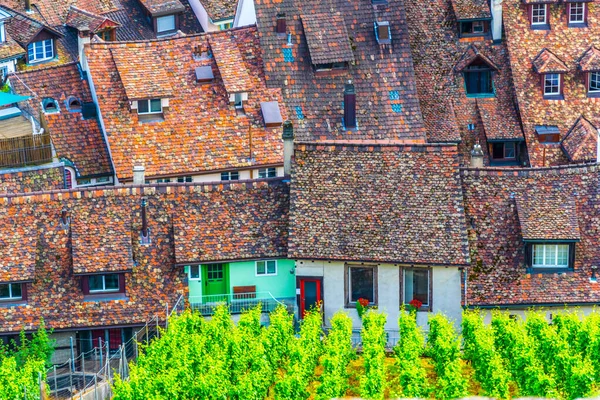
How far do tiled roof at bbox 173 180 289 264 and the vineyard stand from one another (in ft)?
15.3

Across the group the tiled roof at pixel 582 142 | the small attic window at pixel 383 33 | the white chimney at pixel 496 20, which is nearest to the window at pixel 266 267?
the small attic window at pixel 383 33

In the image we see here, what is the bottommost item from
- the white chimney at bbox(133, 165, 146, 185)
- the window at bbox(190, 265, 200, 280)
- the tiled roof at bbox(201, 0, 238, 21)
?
the window at bbox(190, 265, 200, 280)

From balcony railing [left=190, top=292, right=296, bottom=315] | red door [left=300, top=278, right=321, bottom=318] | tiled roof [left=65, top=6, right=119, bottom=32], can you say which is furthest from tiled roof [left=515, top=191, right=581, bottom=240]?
tiled roof [left=65, top=6, right=119, bottom=32]

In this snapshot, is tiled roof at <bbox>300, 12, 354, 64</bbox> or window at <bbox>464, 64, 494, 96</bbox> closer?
tiled roof at <bbox>300, 12, 354, 64</bbox>

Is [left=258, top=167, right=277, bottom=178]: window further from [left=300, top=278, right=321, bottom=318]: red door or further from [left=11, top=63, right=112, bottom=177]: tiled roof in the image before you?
→ [left=300, top=278, right=321, bottom=318]: red door

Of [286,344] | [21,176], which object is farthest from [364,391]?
[21,176]

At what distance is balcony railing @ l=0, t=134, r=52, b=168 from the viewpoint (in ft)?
346

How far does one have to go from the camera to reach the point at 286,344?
89125 mm

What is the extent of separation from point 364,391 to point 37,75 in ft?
112

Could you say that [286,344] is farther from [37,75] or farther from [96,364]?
[37,75]

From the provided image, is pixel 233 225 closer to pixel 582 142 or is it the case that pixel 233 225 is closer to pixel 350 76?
pixel 350 76

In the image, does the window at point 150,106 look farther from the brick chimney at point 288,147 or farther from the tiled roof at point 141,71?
the brick chimney at point 288,147

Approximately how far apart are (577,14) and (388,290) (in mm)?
28849

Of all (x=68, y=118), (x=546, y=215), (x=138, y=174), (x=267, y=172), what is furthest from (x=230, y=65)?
(x=546, y=215)
